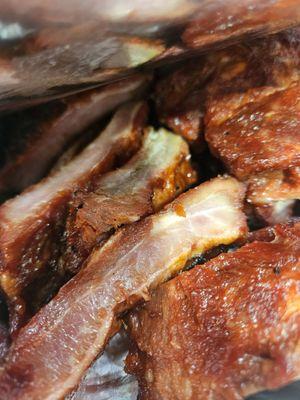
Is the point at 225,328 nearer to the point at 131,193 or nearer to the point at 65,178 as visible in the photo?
the point at 131,193

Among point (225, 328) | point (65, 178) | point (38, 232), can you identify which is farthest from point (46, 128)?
point (225, 328)

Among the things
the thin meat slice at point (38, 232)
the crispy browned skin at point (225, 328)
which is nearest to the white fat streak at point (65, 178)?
the thin meat slice at point (38, 232)

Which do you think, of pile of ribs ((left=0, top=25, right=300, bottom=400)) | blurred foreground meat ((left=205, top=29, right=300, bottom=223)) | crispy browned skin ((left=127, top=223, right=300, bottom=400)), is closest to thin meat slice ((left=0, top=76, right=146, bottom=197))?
pile of ribs ((left=0, top=25, right=300, bottom=400))

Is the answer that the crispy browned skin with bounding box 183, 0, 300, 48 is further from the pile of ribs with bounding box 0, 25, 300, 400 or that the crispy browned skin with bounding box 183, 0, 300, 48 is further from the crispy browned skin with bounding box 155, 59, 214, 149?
the crispy browned skin with bounding box 155, 59, 214, 149

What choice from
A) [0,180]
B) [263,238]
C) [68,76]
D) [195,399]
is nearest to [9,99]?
[68,76]

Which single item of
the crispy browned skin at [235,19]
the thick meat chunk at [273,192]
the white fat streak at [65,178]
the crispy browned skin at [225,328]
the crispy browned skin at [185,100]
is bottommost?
the crispy browned skin at [225,328]

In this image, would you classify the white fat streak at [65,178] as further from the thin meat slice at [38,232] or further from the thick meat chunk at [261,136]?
the thick meat chunk at [261,136]

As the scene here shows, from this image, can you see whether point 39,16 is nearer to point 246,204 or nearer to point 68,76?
point 68,76
